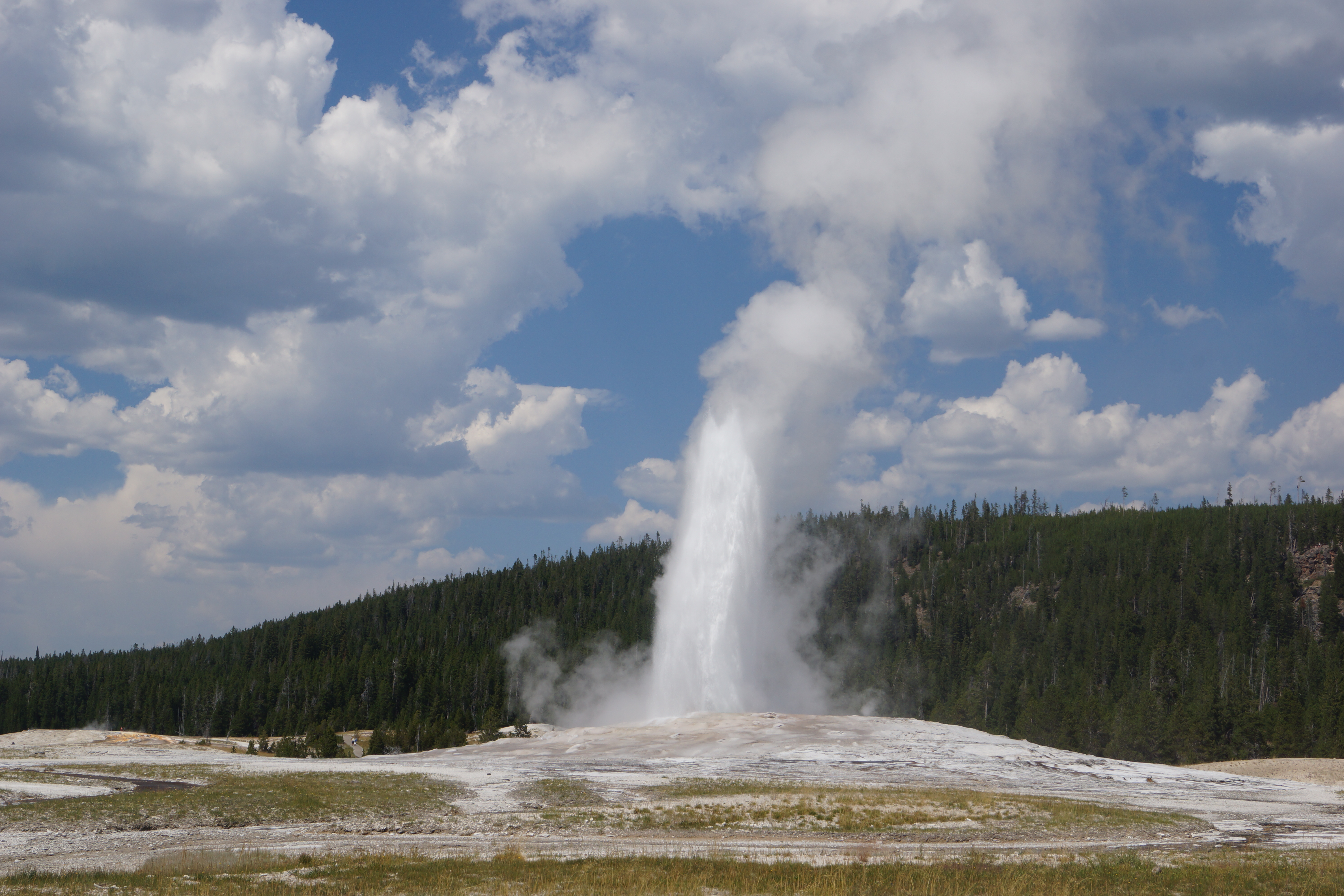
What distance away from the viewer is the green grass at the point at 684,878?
17797mm

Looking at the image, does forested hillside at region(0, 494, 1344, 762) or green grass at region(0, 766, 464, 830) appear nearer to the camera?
green grass at region(0, 766, 464, 830)

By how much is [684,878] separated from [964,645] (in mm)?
138541

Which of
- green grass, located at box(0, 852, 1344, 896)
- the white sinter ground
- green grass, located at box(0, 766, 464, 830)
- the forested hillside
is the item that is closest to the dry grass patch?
the white sinter ground

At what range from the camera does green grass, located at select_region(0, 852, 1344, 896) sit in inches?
701

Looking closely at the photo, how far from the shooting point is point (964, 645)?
486ft

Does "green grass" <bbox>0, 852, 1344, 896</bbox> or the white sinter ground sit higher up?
"green grass" <bbox>0, 852, 1344, 896</bbox>

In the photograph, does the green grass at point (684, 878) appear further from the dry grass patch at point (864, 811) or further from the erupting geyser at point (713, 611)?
the erupting geyser at point (713, 611)

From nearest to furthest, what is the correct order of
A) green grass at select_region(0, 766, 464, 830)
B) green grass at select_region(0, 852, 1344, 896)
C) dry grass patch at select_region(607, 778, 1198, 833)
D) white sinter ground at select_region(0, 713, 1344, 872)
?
green grass at select_region(0, 852, 1344, 896), white sinter ground at select_region(0, 713, 1344, 872), green grass at select_region(0, 766, 464, 830), dry grass patch at select_region(607, 778, 1198, 833)

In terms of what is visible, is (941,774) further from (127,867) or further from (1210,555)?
(1210,555)

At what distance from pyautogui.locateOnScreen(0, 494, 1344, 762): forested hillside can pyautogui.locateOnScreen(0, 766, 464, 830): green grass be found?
47.6m

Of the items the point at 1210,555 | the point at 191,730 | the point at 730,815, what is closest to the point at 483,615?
the point at 191,730

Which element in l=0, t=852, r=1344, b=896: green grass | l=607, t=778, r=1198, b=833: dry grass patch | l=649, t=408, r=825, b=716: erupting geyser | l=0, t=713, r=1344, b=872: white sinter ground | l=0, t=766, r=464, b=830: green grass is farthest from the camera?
l=649, t=408, r=825, b=716: erupting geyser

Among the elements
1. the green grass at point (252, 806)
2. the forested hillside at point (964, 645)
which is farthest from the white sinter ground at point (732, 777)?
the forested hillside at point (964, 645)

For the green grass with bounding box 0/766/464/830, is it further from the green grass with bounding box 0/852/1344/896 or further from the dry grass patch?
the dry grass patch
